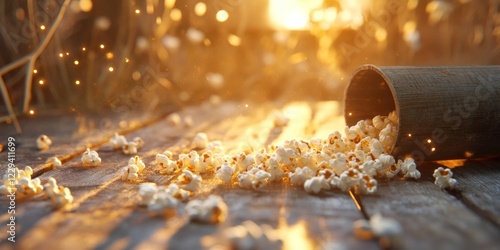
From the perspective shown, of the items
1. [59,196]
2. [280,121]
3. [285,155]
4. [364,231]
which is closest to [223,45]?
[280,121]

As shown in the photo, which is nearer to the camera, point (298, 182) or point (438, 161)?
point (298, 182)

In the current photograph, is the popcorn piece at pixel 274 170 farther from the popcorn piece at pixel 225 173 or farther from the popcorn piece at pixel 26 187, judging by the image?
the popcorn piece at pixel 26 187

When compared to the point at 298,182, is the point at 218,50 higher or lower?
higher

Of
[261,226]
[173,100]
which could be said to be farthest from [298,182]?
[173,100]

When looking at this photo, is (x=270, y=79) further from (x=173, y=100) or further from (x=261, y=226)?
(x=261, y=226)

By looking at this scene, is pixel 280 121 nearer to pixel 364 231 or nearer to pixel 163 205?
pixel 163 205
